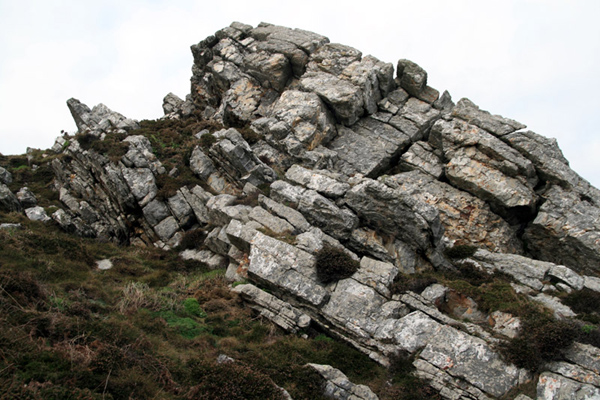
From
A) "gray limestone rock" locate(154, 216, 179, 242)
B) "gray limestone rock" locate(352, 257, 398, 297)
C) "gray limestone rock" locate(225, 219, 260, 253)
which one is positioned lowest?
"gray limestone rock" locate(154, 216, 179, 242)

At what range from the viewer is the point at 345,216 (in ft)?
74.8

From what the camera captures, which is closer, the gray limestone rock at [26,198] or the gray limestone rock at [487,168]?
the gray limestone rock at [26,198]

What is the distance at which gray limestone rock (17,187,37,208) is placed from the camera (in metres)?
26.2

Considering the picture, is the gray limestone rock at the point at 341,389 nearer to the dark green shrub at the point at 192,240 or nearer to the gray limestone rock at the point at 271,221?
the gray limestone rock at the point at 271,221

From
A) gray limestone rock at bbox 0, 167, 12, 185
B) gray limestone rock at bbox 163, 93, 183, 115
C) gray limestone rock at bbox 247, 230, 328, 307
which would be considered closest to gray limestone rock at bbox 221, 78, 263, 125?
gray limestone rock at bbox 163, 93, 183, 115

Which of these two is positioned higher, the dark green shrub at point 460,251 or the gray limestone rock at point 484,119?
the gray limestone rock at point 484,119

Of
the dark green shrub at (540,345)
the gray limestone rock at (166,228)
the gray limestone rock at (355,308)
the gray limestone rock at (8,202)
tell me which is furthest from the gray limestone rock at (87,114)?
the dark green shrub at (540,345)

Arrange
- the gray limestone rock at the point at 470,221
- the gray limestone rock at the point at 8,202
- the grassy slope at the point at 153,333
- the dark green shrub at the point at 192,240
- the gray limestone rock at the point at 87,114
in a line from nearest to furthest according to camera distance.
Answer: the grassy slope at the point at 153,333
the dark green shrub at the point at 192,240
the gray limestone rock at the point at 8,202
the gray limestone rock at the point at 470,221
the gray limestone rock at the point at 87,114

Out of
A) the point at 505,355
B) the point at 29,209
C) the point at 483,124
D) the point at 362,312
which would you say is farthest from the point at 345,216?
the point at 29,209

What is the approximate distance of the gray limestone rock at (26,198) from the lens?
26197 mm

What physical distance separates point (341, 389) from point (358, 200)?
1241 centimetres

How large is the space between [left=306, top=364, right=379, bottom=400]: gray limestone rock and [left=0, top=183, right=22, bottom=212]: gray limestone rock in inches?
948

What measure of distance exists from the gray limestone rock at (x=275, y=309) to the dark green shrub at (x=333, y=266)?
227cm

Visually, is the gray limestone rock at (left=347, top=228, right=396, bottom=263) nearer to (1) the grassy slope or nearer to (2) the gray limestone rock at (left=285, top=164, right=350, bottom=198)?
(2) the gray limestone rock at (left=285, top=164, right=350, bottom=198)
